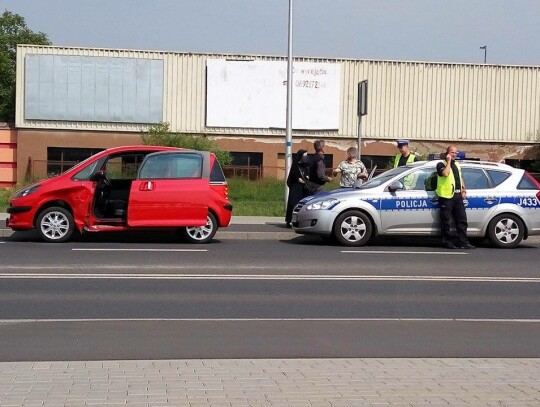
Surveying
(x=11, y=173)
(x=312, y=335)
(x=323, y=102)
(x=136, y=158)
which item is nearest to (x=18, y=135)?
(x=11, y=173)

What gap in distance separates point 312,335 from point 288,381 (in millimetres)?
2071

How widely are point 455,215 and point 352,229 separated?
1864 millimetres

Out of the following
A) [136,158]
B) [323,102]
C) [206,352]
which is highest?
[323,102]

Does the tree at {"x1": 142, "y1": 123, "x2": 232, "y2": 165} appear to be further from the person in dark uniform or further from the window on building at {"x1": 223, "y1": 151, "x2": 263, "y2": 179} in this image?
the person in dark uniform

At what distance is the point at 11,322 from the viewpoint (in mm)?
9281

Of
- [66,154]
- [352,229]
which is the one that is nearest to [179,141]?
[66,154]

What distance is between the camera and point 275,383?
258 inches

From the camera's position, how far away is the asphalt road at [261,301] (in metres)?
8.18

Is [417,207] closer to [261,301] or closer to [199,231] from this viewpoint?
[199,231]

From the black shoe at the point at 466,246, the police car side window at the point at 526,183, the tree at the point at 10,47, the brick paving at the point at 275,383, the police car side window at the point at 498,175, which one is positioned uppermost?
the tree at the point at 10,47

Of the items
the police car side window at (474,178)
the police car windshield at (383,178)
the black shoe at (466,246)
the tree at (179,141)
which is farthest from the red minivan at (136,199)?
the tree at (179,141)

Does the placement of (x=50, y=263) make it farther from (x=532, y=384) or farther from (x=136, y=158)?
(x=532, y=384)

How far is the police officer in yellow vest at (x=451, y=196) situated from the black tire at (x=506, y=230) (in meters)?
0.59

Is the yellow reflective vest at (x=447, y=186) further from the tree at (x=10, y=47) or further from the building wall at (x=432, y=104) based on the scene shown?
the tree at (x=10, y=47)
